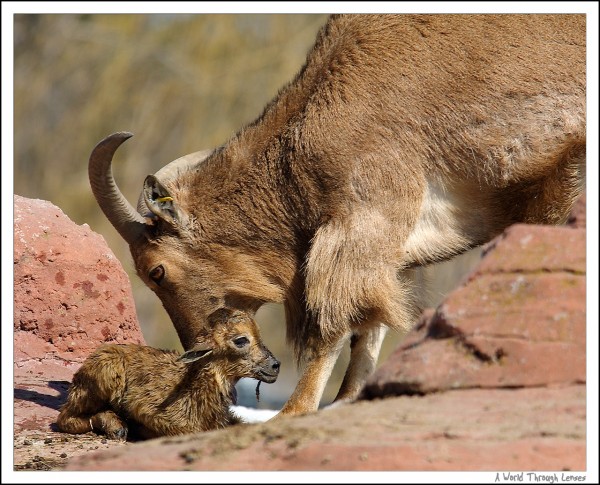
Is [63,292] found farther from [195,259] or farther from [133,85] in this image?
[133,85]

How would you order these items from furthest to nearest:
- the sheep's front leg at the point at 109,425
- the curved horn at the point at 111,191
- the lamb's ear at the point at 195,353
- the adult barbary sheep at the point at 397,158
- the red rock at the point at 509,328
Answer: the curved horn at the point at 111,191 → the adult barbary sheep at the point at 397,158 → the sheep's front leg at the point at 109,425 → the lamb's ear at the point at 195,353 → the red rock at the point at 509,328

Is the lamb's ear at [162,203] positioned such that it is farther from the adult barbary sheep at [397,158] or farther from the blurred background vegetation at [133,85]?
the blurred background vegetation at [133,85]

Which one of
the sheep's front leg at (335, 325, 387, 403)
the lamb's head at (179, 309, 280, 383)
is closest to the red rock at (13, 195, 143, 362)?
the sheep's front leg at (335, 325, 387, 403)

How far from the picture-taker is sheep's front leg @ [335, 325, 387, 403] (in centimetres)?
930

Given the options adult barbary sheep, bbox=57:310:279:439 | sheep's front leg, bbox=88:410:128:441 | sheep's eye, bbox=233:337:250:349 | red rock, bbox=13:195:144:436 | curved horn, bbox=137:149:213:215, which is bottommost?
sheep's front leg, bbox=88:410:128:441

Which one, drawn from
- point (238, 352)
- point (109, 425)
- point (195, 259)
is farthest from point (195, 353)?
point (195, 259)

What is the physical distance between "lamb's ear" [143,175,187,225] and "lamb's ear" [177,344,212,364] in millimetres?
1848

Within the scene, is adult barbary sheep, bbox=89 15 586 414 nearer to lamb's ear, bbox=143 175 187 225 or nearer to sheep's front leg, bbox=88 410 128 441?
lamb's ear, bbox=143 175 187 225

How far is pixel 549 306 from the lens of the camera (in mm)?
5406

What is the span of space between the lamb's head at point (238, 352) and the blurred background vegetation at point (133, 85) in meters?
12.7

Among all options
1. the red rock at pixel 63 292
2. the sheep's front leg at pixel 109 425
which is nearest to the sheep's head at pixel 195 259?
the red rock at pixel 63 292

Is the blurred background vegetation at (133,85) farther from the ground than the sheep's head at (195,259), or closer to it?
farther from the ground

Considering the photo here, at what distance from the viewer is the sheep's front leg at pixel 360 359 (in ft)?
30.5

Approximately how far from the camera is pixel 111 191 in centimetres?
886
